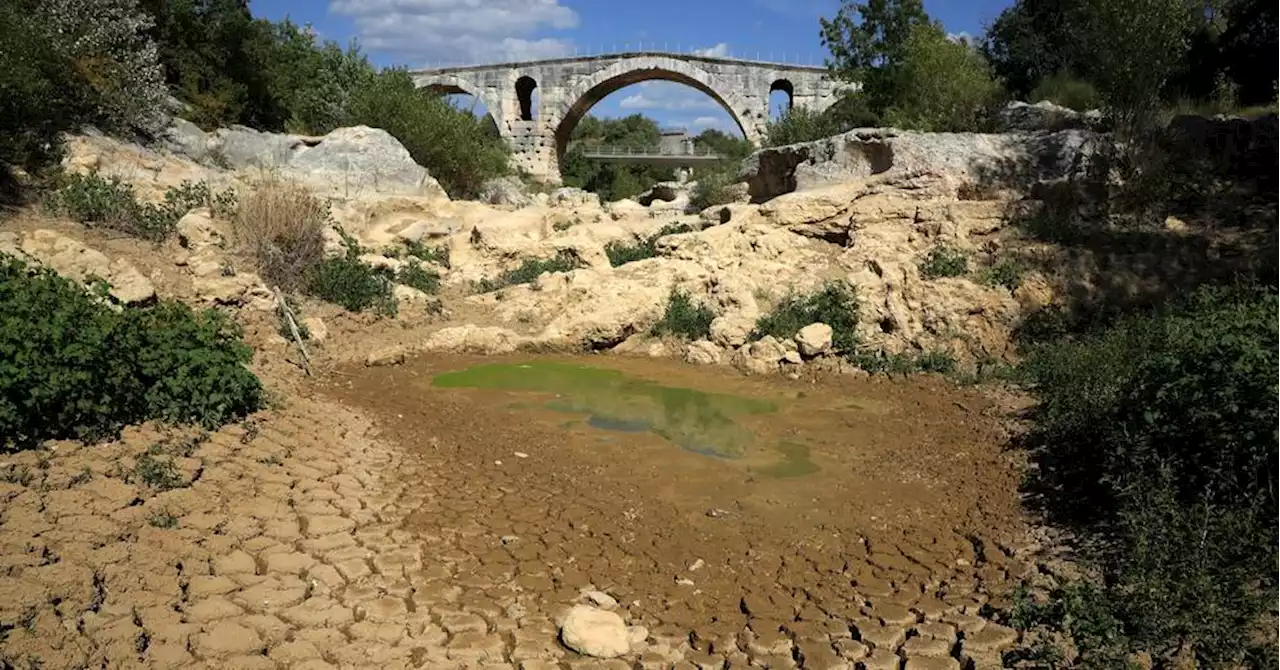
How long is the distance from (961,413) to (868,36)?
1545 cm

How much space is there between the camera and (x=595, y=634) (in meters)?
3.28

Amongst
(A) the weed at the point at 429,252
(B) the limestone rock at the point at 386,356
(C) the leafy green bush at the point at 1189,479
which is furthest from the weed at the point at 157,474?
(A) the weed at the point at 429,252

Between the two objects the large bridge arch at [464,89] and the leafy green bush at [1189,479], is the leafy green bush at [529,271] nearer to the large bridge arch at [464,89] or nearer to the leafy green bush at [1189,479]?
the leafy green bush at [1189,479]

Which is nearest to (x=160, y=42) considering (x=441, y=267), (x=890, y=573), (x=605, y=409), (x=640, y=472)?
(x=441, y=267)

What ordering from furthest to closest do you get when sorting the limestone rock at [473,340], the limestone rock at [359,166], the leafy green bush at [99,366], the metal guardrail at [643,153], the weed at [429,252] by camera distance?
the metal guardrail at [643,153]
the limestone rock at [359,166]
the weed at [429,252]
the limestone rock at [473,340]
the leafy green bush at [99,366]

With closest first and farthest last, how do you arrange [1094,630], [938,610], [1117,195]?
[1094,630] → [938,610] → [1117,195]

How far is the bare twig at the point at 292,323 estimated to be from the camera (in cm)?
779

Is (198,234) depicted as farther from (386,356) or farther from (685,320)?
(685,320)

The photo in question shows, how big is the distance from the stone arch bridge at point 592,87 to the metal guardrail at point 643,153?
861 cm

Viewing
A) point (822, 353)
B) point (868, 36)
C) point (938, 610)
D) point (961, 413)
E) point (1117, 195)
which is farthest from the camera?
point (868, 36)

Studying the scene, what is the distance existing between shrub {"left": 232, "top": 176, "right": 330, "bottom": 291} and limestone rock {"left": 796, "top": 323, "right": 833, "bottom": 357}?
5610 mm

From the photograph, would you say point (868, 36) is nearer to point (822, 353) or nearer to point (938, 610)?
point (822, 353)

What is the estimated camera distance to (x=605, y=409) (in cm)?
706

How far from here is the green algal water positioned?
634 centimetres
